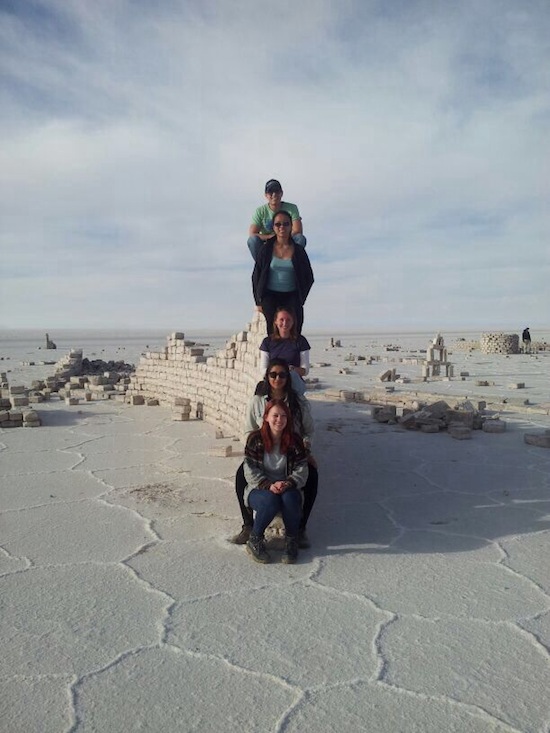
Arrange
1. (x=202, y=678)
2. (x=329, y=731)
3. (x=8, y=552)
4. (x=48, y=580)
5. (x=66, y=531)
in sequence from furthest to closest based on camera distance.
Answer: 1. (x=66, y=531)
2. (x=8, y=552)
3. (x=48, y=580)
4. (x=202, y=678)
5. (x=329, y=731)

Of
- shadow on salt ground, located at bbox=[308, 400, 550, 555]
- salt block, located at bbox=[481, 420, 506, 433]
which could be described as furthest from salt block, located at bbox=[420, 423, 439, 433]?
salt block, located at bbox=[481, 420, 506, 433]

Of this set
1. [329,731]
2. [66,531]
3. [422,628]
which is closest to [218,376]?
[66,531]

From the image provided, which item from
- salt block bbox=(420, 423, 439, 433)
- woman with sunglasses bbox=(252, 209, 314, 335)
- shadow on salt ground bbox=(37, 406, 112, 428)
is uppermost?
woman with sunglasses bbox=(252, 209, 314, 335)

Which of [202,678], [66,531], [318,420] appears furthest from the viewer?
[318,420]

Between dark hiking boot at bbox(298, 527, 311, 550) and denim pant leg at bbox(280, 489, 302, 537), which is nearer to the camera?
denim pant leg at bbox(280, 489, 302, 537)

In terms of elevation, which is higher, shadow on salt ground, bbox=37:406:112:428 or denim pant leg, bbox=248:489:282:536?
denim pant leg, bbox=248:489:282:536

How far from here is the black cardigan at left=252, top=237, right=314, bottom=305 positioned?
5.06m

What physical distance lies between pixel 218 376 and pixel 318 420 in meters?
1.64

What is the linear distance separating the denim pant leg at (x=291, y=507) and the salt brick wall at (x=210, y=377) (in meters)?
2.84

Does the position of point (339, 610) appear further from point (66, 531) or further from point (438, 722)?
point (66, 531)

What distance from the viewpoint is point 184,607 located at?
3.19m

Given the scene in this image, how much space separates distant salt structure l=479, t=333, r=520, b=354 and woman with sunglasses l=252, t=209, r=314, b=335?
2421cm

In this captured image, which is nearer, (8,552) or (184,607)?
(184,607)

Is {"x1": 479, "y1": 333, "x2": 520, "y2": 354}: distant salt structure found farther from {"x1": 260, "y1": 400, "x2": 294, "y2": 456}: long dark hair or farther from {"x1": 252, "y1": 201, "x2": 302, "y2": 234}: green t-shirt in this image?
{"x1": 260, "y1": 400, "x2": 294, "y2": 456}: long dark hair
